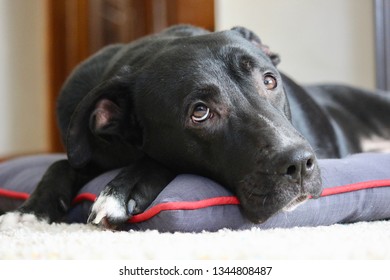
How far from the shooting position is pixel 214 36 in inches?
81.0

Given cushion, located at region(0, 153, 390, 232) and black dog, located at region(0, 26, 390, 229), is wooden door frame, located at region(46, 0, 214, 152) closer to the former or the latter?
black dog, located at region(0, 26, 390, 229)

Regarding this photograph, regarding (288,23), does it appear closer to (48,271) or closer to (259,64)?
(259,64)

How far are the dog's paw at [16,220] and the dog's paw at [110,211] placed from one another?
25cm

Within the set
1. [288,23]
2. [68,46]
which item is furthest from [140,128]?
[68,46]

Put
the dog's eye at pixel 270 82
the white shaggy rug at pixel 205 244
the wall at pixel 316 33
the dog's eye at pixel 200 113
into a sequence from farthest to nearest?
1. the wall at pixel 316 33
2. the dog's eye at pixel 270 82
3. the dog's eye at pixel 200 113
4. the white shaggy rug at pixel 205 244

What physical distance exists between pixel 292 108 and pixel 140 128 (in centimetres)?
65

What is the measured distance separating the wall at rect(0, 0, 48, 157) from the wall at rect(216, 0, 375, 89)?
77.8 inches

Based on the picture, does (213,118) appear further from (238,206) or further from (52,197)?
(52,197)

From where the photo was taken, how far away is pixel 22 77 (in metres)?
5.70

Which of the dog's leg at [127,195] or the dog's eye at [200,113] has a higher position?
the dog's eye at [200,113]

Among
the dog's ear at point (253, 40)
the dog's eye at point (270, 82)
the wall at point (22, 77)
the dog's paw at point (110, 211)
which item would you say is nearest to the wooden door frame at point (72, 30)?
the wall at point (22, 77)

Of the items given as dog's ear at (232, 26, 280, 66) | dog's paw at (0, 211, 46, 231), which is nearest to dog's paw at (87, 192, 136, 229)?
dog's paw at (0, 211, 46, 231)

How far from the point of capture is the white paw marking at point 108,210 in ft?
5.75

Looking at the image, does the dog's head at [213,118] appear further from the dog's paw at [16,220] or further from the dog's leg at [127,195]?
the dog's paw at [16,220]
